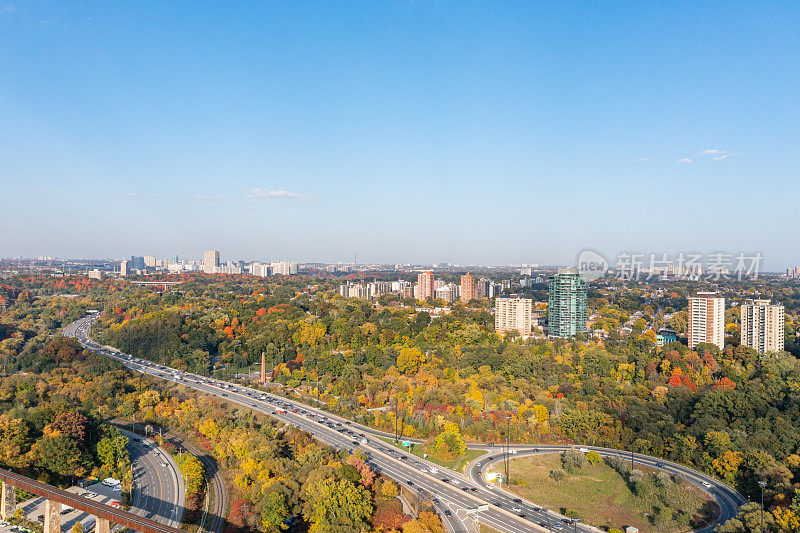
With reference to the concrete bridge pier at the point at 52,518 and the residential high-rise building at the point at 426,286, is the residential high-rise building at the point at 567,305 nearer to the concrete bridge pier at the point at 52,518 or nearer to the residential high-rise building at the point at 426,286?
the residential high-rise building at the point at 426,286

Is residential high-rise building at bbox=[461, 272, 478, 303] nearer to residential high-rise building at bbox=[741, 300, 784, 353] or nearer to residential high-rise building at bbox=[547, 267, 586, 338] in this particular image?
residential high-rise building at bbox=[547, 267, 586, 338]

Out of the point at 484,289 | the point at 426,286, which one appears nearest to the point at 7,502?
the point at 426,286

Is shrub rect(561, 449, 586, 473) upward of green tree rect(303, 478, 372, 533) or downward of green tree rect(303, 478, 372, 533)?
downward

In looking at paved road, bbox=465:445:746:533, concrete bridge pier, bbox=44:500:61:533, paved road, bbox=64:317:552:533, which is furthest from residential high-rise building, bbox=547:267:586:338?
concrete bridge pier, bbox=44:500:61:533

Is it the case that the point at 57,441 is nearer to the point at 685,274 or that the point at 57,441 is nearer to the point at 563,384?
the point at 563,384

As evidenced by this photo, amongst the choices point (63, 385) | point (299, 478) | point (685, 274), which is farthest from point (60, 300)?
point (685, 274)
